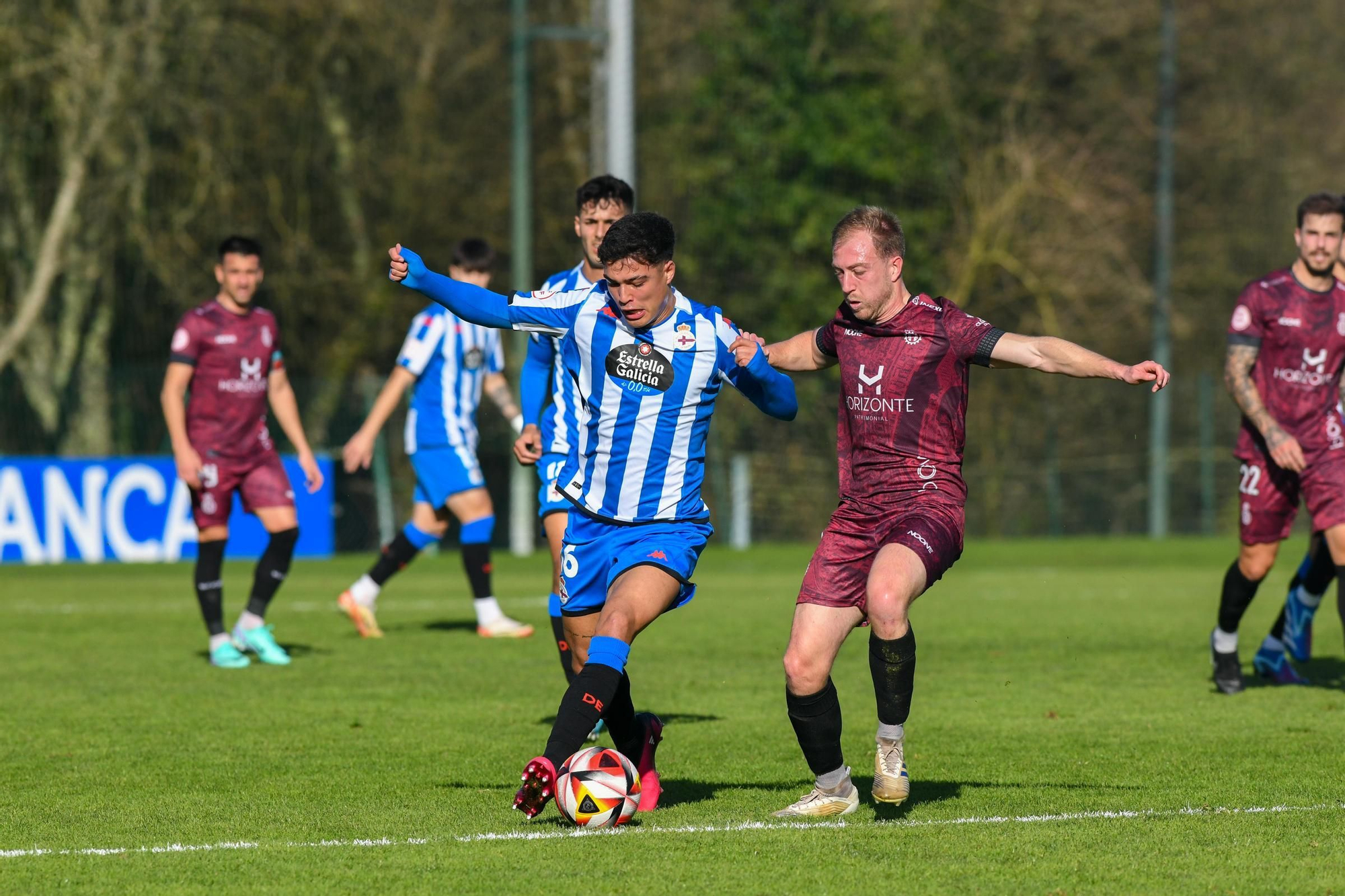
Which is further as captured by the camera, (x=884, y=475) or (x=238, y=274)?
(x=238, y=274)

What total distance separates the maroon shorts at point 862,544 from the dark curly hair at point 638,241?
104cm

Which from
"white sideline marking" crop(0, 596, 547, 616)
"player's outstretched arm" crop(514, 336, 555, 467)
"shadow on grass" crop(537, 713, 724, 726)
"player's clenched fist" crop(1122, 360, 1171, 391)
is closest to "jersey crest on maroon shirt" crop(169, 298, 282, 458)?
"player's outstretched arm" crop(514, 336, 555, 467)

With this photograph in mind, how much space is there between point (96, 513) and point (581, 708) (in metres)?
14.5

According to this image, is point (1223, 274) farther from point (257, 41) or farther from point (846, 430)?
point (846, 430)

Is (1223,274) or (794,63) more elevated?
(794,63)

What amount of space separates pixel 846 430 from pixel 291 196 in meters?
18.4

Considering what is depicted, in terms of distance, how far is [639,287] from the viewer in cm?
578

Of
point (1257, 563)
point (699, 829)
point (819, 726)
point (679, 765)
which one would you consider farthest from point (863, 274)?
point (1257, 563)

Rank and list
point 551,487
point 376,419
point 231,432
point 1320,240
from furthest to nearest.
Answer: point 376,419 < point 231,432 < point 1320,240 < point 551,487

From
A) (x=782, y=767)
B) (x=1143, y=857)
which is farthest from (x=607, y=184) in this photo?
(x=1143, y=857)

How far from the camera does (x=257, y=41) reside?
22.5m

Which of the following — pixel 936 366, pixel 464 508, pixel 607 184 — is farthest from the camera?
pixel 464 508

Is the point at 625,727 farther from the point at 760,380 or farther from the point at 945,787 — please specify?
the point at 760,380

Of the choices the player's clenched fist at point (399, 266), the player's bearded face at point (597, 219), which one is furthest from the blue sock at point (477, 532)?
the player's clenched fist at point (399, 266)
